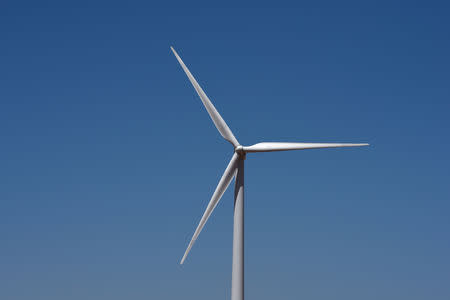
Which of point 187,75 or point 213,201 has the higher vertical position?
point 187,75

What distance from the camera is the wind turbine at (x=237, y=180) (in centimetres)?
3647

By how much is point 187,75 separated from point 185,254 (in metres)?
11.2

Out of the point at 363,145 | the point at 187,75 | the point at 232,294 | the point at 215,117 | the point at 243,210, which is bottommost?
the point at 232,294

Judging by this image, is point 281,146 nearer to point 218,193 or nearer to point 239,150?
point 239,150

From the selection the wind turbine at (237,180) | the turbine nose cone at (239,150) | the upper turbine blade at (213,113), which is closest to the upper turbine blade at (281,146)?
the wind turbine at (237,180)

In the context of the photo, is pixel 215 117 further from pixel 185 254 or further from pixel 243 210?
pixel 185 254

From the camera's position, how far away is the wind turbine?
36.5 m

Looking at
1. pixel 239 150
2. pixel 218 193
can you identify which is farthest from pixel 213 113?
pixel 218 193

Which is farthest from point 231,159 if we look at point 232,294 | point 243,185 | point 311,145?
point 232,294

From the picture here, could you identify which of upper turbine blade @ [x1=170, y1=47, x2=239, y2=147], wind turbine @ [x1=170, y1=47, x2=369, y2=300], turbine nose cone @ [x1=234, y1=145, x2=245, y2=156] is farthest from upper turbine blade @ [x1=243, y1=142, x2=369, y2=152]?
upper turbine blade @ [x1=170, y1=47, x2=239, y2=147]

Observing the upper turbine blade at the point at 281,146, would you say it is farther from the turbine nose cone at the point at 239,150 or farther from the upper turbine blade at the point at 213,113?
the upper turbine blade at the point at 213,113

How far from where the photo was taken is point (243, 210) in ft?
123

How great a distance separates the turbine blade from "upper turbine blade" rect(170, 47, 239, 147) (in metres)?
1.13

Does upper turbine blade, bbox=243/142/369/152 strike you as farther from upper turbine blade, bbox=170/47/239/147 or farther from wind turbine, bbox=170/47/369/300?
upper turbine blade, bbox=170/47/239/147
